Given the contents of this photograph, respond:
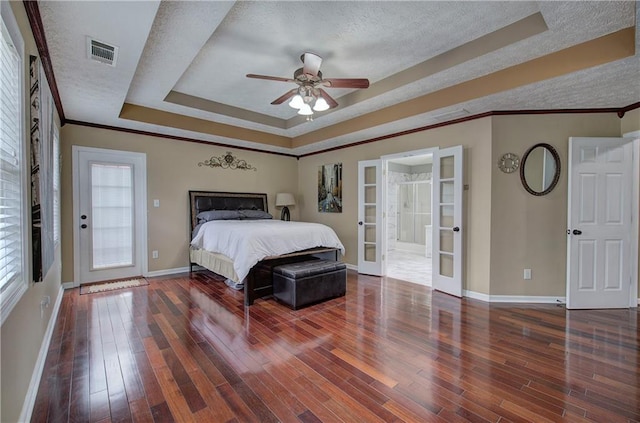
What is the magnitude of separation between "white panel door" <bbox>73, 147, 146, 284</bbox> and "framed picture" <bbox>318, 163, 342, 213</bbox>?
3.25 meters

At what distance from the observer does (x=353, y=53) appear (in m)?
3.13

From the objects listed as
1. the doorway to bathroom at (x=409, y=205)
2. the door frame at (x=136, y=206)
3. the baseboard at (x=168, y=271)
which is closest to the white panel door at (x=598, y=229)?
the doorway to bathroom at (x=409, y=205)

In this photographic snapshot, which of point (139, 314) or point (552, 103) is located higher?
point (552, 103)

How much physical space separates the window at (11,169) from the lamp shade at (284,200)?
4.57m

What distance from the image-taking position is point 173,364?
2.33 meters

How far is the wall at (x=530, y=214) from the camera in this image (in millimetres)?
3725

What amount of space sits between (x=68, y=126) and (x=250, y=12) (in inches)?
141

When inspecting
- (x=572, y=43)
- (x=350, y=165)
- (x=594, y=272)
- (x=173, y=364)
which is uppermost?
(x=572, y=43)

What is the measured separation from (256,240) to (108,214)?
8.90 ft

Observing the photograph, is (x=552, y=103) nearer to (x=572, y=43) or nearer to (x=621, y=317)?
(x=572, y=43)

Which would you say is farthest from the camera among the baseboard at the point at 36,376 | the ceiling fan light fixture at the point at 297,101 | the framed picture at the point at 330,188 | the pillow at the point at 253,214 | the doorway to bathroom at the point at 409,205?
the doorway to bathroom at the point at 409,205

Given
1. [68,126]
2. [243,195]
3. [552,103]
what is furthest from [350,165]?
[68,126]

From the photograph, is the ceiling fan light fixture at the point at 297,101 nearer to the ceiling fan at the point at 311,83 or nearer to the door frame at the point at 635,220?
the ceiling fan at the point at 311,83

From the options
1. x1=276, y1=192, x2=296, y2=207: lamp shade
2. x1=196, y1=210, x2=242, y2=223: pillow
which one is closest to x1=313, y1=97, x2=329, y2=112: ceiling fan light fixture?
x1=196, y1=210, x2=242, y2=223: pillow
